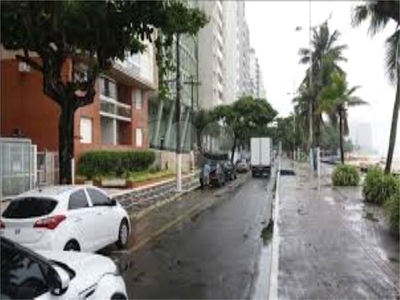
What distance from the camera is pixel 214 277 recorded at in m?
12.5

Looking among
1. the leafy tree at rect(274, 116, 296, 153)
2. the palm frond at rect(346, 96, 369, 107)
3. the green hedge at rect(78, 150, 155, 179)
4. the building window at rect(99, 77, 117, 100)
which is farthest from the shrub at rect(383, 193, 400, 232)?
the leafy tree at rect(274, 116, 296, 153)

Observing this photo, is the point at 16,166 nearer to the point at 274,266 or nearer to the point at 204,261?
the point at 204,261

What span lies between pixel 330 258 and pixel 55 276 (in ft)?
30.7

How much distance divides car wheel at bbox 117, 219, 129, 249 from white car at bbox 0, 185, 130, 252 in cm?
51

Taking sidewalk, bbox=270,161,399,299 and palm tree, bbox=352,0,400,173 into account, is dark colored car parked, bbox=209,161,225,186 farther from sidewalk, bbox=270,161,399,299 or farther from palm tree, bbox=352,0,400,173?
palm tree, bbox=352,0,400,173

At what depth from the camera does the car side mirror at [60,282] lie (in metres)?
5.87

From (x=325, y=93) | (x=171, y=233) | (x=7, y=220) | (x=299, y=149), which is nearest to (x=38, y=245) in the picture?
(x=7, y=220)

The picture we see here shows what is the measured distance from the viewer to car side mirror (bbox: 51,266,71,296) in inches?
231

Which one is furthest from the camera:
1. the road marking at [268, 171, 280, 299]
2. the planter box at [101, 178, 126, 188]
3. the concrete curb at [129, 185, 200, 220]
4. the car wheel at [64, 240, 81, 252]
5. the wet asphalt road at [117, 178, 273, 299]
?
the planter box at [101, 178, 126, 188]

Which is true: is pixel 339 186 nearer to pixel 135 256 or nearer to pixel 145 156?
pixel 145 156

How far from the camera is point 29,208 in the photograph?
13.4m

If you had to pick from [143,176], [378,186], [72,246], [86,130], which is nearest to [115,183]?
[86,130]

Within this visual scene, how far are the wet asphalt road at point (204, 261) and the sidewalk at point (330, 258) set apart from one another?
52 centimetres

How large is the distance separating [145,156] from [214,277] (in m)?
31.8
